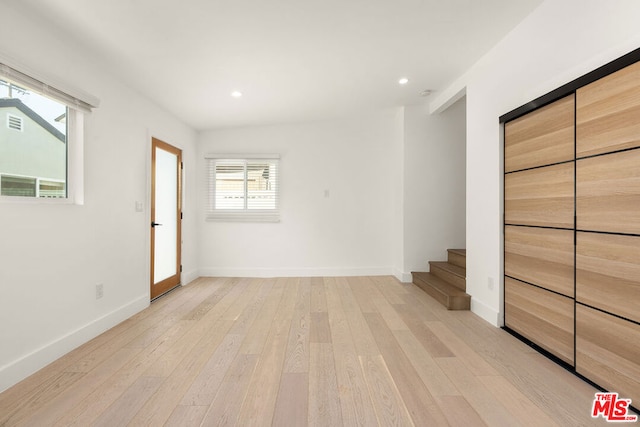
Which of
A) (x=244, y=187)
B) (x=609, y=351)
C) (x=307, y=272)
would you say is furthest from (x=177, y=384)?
(x=244, y=187)

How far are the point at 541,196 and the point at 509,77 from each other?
1.17 m

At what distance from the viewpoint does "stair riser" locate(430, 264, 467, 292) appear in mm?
3758

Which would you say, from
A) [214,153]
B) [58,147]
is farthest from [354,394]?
[214,153]

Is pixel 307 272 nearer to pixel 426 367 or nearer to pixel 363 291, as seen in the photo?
pixel 363 291

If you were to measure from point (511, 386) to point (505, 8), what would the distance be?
275 centimetres

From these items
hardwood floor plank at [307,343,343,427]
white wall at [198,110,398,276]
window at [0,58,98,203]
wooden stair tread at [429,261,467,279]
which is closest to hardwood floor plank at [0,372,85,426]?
window at [0,58,98,203]

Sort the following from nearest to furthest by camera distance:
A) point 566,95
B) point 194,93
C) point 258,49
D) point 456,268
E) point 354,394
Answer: point 354,394
point 566,95
point 258,49
point 194,93
point 456,268

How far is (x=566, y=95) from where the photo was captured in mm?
2209

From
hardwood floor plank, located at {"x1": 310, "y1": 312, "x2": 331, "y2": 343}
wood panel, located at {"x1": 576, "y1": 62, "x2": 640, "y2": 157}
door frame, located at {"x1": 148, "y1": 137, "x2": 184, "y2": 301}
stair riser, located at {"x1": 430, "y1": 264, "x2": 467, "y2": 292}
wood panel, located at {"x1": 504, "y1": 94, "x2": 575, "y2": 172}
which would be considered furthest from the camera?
door frame, located at {"x1": 148, "y1": 137, "x2": 184, "y2": 301}

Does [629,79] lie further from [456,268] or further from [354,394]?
[456,268]

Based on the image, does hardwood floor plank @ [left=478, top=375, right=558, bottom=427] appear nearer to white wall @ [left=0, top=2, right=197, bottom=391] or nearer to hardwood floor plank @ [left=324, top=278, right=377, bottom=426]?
hardwood floor plank @ [left=324, top=278, right=377, bottom=426]

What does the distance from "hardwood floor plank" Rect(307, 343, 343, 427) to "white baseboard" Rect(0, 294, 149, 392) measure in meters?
1.94

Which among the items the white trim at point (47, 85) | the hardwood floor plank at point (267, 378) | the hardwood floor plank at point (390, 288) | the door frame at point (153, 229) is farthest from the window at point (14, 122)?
the hardwood floor plank at point (390, 288)

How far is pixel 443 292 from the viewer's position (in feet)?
12.0
